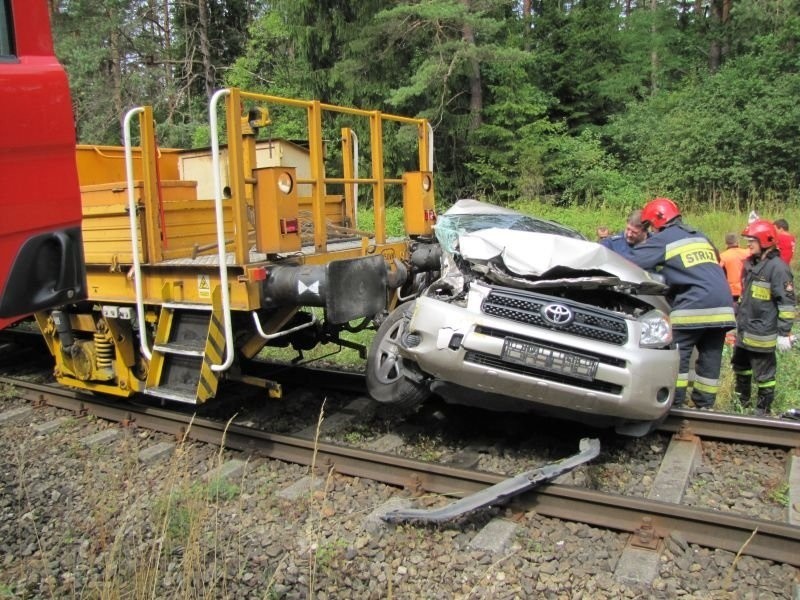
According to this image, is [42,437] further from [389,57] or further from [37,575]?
[389,57]

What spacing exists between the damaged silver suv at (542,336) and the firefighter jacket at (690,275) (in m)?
0.96

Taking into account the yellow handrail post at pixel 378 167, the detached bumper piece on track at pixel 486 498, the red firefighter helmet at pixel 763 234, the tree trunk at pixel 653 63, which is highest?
the tree trunk at pixel 653 63

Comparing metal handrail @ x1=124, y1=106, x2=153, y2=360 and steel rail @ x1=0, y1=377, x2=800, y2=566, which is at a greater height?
metal handrail @ x1=124, y1=106, x2=153, y2=360

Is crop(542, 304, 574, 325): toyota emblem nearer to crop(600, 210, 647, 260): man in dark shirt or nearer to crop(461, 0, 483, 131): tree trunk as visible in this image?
crop(600, 210, 647, 260): man in dark shirt

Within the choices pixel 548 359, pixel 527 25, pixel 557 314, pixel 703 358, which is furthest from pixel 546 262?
pixel 527 25

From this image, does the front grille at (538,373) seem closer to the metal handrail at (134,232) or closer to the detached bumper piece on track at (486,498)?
the detached bumper piece on track at (486,498)

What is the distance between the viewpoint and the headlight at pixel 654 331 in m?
4.29

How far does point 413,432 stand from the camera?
535 centimetres

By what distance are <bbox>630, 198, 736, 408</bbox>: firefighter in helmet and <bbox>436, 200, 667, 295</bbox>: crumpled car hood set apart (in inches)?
36.0

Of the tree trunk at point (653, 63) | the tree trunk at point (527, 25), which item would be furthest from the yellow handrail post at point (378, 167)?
the tree trunk at point (653, 63)

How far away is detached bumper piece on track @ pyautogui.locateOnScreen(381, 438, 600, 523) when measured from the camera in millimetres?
3752

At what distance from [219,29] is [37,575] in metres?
29.2

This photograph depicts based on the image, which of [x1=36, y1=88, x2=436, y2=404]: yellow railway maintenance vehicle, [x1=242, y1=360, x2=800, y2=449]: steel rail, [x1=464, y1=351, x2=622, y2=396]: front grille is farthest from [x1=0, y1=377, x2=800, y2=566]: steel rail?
[x1=242, y1=360, x2=800, y2=449]: steel rail

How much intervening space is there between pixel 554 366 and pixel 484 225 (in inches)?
62.8
